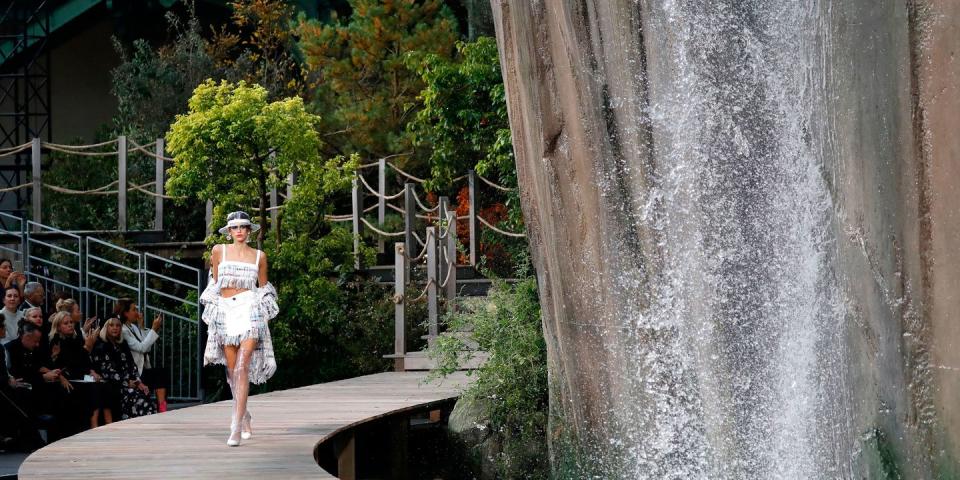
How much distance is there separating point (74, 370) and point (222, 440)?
9.39 feet

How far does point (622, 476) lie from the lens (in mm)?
7828

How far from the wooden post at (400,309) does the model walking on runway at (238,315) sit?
227 inches

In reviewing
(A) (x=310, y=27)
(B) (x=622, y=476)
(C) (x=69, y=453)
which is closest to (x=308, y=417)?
(C) (x=69, y=453)

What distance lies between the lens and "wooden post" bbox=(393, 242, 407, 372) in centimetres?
1499

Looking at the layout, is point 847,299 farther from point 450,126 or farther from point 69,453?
point 450,126

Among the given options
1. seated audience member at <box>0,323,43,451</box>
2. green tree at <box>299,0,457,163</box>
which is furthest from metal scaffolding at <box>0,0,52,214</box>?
seated audience member at <box>0,323,43,451</box>

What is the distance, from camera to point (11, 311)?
37.5ft

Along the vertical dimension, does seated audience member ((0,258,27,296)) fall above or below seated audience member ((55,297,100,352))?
above

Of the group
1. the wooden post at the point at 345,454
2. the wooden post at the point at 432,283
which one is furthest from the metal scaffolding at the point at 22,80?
the wooden post at the point at 345,454

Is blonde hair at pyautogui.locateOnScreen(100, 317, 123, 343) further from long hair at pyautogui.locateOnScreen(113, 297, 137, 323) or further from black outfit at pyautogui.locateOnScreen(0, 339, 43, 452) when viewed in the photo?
black outfit at pyautogui.locateOnScreen(0, 339, 43, 452)

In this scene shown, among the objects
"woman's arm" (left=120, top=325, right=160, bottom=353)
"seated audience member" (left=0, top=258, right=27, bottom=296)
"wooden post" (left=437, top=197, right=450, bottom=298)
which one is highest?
"wooden post" (left=437, top=197, right=450, bottom=298)

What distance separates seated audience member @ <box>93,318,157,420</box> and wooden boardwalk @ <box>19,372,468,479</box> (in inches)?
33.6

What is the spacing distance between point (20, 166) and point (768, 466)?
51.7 ft

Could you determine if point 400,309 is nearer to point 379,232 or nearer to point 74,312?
point 379,232
